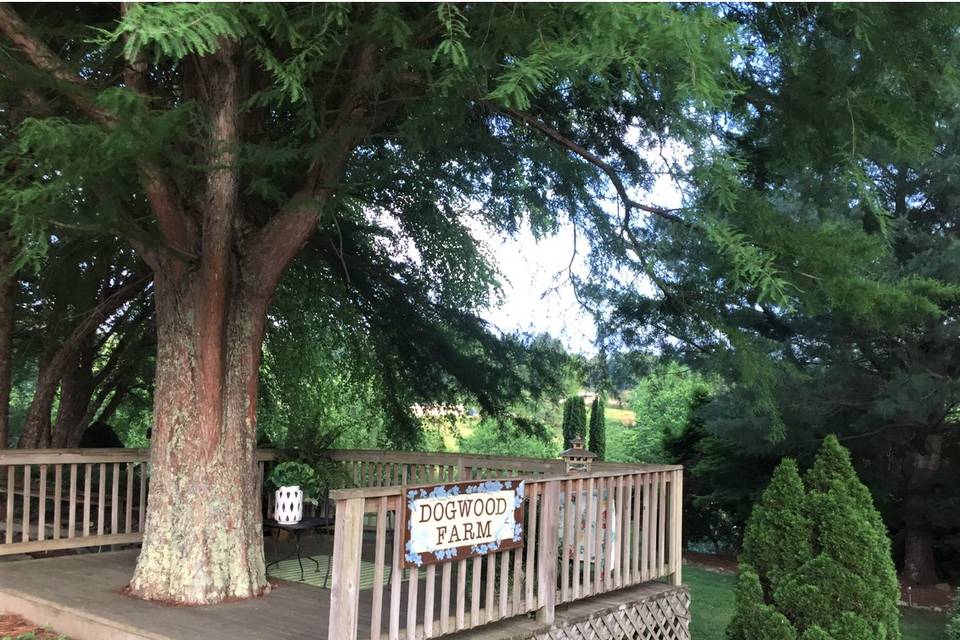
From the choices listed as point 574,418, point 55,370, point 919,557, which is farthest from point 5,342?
point 919,557

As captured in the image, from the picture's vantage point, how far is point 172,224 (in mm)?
5551

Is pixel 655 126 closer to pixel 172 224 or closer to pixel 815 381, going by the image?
pixel 172 224

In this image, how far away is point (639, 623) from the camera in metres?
5.94

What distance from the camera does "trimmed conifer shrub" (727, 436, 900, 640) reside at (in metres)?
5.86

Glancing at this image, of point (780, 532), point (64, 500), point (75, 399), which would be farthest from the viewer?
point (75, 399)

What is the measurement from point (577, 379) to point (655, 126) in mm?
4118

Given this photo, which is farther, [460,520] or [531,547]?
[531,547]

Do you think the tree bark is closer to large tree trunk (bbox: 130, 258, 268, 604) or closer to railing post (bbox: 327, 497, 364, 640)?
large tree trunk (bbox: 130, 258, 268, 604)

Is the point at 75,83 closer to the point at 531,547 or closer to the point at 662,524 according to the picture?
the point at 531,547

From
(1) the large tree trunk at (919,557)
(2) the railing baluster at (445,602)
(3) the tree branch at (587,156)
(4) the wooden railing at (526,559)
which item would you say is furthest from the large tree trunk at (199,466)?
(1) the large tree trunk at (919,557)

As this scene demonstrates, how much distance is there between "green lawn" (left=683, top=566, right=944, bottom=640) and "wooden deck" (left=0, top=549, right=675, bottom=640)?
341 cm

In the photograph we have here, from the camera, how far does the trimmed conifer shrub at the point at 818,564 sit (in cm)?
586

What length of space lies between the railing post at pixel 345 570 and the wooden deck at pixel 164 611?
3.05 ft

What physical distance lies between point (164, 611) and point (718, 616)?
7.19 metres
